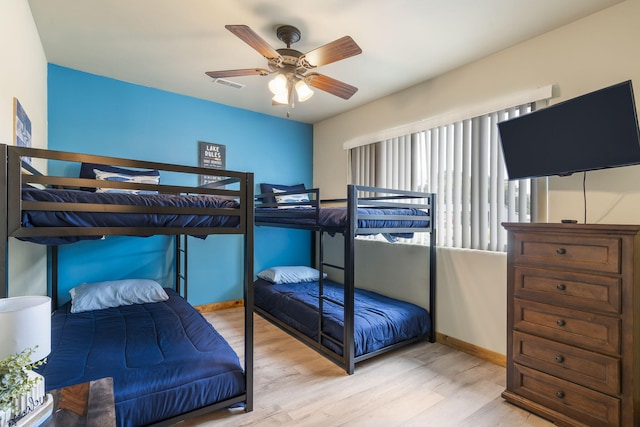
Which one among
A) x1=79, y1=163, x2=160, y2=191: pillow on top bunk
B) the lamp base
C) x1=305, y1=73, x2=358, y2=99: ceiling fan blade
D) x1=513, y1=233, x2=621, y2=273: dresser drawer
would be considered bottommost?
the lamp base

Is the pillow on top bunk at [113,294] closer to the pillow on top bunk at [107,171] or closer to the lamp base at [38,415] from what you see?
the pillow on top bunk at [107,171]

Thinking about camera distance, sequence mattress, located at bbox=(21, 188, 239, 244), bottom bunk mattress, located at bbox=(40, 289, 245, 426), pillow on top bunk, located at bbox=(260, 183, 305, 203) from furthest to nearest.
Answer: pillow on top bunk, located at bbox=(260, 183, 305, 203) → bottom bunk mattress, located at bbox=(40, 289, 245, 426) → mattress, located at bbox=(21, 188, 239, 244)

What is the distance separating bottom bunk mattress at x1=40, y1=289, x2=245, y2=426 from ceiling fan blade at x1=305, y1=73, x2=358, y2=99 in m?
2.00

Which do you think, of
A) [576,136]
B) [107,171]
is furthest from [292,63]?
[107,171]

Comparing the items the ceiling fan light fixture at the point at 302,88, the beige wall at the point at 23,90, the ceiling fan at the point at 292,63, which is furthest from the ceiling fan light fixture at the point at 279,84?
the beige wall at the point at 23,90

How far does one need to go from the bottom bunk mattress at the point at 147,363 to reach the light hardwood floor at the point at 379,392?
0.88 feet

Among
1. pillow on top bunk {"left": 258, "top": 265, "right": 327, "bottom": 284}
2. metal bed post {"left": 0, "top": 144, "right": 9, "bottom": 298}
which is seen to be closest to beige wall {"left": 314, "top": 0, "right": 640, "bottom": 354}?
pillow on top bunk {"left": 258, "top": 265, "right": 327, "bottom": 284}

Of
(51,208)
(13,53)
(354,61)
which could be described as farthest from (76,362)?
(354,61)

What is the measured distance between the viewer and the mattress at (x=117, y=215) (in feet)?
4.44

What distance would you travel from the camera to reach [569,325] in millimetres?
1766

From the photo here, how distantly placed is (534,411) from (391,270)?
67.6 inches

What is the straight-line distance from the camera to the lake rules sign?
3654 millimetres

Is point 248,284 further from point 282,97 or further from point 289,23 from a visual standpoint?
point 289,23

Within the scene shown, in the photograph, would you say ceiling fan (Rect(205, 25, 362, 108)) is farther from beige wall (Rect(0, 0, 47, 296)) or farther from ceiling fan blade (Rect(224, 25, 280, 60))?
beige wall (Rect(0, 0, 47, 296))
